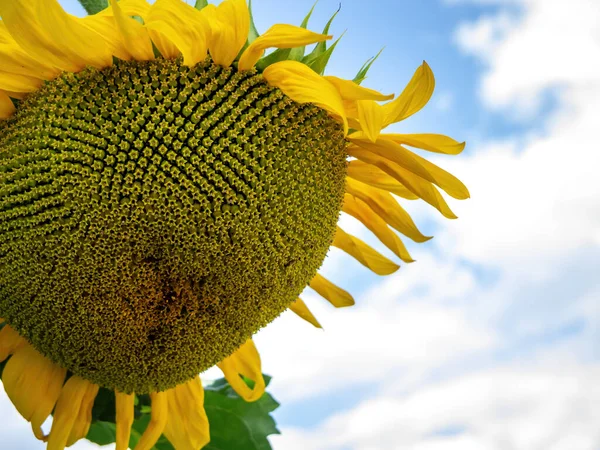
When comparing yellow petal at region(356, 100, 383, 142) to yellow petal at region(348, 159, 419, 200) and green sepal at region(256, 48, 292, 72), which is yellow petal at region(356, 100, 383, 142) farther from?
yellow petal at region(348, 159, 419, 200)

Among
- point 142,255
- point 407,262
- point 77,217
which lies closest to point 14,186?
point 77,217

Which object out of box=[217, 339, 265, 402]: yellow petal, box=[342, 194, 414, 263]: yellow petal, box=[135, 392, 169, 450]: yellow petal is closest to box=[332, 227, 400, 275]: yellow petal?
box=[342, 194, 414, 263]: yellow petal

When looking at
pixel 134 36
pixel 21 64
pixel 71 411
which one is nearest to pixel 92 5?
pixel 21 64

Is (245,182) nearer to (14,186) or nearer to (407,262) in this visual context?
(14,186)

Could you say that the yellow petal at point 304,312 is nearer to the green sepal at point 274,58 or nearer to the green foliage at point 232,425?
the green foliage at point 232,425

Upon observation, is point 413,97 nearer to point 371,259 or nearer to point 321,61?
point 321,61

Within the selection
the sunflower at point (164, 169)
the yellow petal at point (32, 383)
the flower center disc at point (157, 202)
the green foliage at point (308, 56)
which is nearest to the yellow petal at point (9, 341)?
the yellow petal at point (32, 383)
